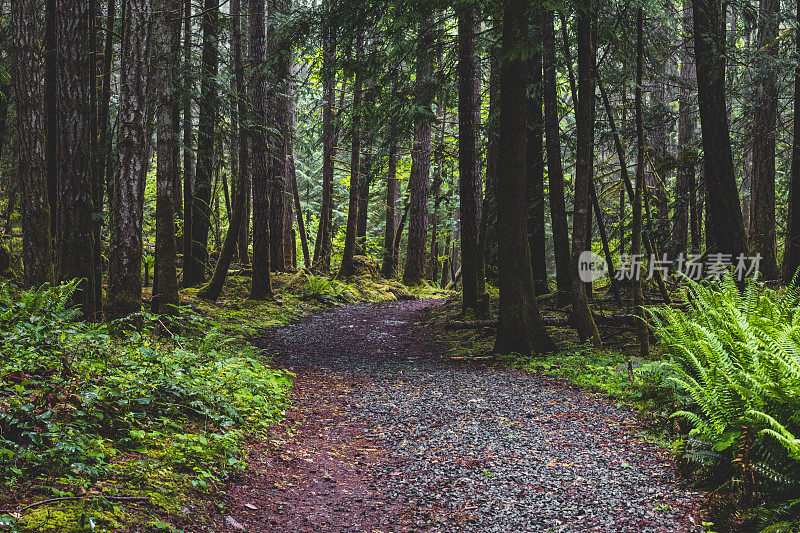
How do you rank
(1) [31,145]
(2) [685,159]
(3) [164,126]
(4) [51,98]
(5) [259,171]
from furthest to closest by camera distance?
(5) [259,171]
(2) [685,159]
(3) [164,126]
(4) [51,98]
(1) [31,145]

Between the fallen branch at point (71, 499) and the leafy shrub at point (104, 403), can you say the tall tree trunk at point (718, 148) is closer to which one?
the leafy shrub at point (104, 403)

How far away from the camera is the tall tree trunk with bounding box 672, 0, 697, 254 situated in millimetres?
10570

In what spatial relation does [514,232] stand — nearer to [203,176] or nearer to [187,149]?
[187,149]

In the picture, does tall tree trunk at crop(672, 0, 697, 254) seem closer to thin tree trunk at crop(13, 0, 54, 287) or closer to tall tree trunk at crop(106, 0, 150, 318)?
tall tree trunk at crop(106, 0, 150, 318)

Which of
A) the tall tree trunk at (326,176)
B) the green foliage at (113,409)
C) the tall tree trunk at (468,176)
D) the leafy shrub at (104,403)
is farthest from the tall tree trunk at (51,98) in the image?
the tall tree trunk at (326,176)

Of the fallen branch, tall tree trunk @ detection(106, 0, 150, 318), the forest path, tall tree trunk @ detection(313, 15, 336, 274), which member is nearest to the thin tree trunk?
tall tree trunk @ detection(106, 0, 150, 318)

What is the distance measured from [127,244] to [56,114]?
3094 mm

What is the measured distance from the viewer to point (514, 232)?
8.73 m

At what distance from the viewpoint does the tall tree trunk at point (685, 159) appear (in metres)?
10.6

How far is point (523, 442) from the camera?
4797 mm

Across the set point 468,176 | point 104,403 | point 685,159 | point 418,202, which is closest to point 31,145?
point 104,403

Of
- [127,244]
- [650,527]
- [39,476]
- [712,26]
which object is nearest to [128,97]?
[127,244]

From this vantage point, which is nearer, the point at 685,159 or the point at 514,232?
the point at 514,232

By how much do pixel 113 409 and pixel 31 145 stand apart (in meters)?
5.72
